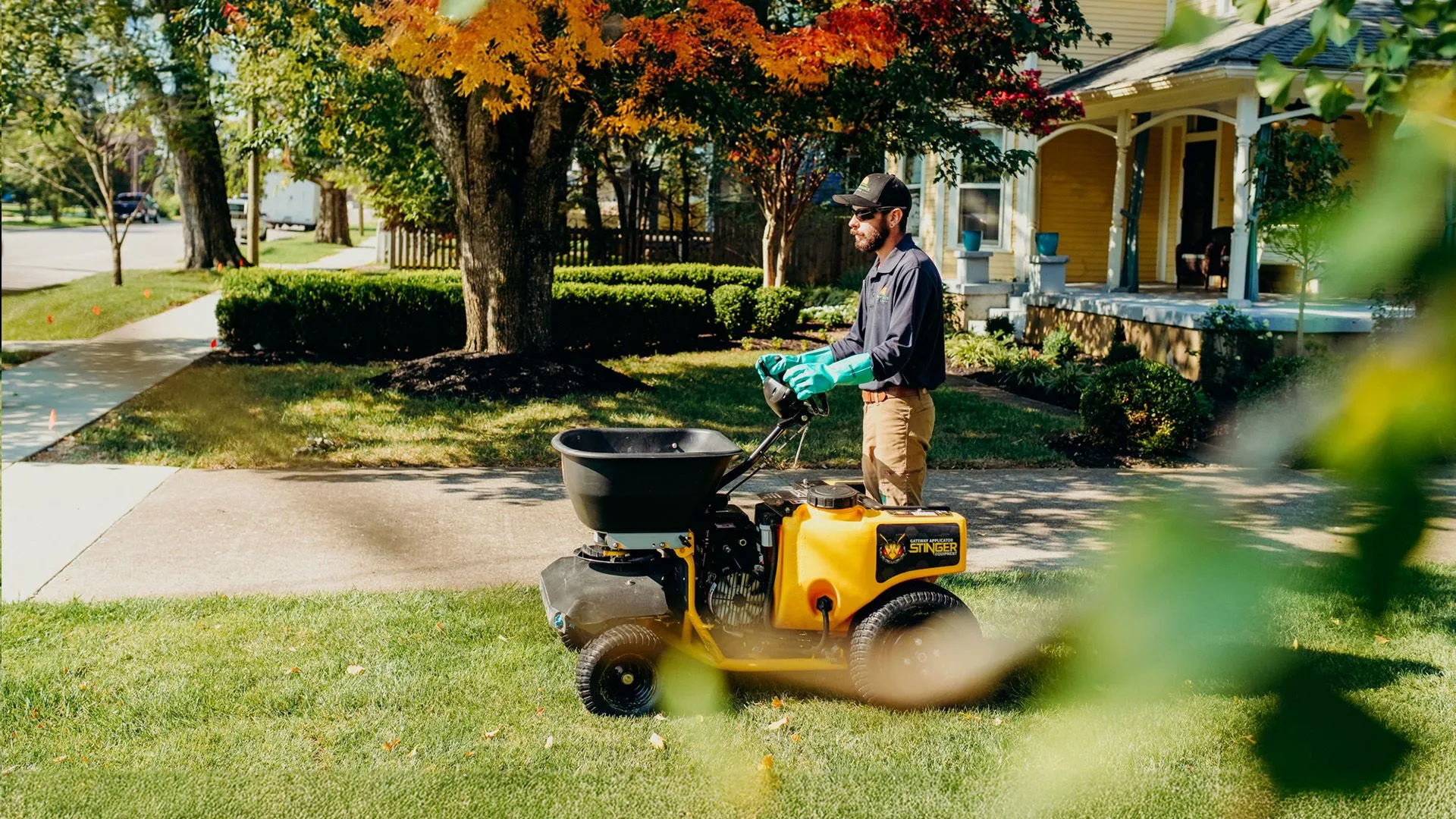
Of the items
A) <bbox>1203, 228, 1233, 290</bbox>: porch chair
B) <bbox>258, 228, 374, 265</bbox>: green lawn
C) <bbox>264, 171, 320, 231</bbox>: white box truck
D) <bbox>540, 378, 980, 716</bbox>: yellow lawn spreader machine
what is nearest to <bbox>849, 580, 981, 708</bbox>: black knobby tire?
<bbox>540, 378, 980, 716</bbox>: yellow lawn spreader machine

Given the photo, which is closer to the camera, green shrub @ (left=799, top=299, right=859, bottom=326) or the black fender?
the black fender

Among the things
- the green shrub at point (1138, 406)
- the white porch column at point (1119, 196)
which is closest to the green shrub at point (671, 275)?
the white porch column at point (1119, 196)

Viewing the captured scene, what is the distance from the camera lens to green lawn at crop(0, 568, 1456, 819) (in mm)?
4059

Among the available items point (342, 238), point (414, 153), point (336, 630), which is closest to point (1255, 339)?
point (336, 630)

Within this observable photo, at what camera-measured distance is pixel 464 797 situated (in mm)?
4098

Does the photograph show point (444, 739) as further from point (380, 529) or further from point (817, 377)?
point (380, 529)

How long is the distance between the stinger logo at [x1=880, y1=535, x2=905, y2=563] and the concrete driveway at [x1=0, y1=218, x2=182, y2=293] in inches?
708

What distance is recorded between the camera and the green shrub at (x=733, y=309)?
16.6 m

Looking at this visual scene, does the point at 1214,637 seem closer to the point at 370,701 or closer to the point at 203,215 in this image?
the point at 370,701

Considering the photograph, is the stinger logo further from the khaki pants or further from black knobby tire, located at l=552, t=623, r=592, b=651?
black knobby tire, located at l=552, t=623, r=592, b=651

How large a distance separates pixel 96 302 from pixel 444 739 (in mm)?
17021

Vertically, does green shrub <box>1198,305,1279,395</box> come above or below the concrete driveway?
below

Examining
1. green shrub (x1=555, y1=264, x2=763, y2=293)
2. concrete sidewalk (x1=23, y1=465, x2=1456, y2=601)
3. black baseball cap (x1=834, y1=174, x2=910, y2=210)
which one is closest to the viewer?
black baseball cap (x1=834, y1=174, x2=910, y2=210)

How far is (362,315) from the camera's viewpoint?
1434 cm
